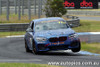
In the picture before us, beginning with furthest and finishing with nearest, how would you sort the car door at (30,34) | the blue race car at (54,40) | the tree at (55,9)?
the tree at (55,9) → the car door at (30,34) → the blue race car at (54,40)

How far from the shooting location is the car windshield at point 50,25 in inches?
557

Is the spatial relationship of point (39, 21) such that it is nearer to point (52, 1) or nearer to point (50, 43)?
point (50, 43)

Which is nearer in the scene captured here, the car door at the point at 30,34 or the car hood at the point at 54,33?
the car hood at the point at 54,33

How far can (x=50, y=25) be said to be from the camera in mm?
14281

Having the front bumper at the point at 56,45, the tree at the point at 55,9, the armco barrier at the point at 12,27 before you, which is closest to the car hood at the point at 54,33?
the front bumper at the point at 56,45

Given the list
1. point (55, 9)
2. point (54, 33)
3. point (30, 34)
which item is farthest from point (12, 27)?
point (54, 33)

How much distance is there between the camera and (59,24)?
14.4 m

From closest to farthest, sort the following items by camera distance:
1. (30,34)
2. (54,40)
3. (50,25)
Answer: (54,40) → (50,25) → (30,34)

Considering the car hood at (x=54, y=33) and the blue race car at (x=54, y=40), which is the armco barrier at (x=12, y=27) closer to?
the blue race car at (x=54, y=40)

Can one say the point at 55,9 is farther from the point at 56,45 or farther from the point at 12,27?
the point at 56,45

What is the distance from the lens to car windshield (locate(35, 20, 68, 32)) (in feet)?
46.4

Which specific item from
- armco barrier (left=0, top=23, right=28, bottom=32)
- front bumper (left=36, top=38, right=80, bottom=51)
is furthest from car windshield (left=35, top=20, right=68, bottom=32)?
armco barrier (left=0, top=23, right=28, bottom=32)

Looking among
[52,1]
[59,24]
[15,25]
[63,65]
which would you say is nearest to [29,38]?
[59,24]

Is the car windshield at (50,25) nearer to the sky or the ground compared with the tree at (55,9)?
nearer to the sky
